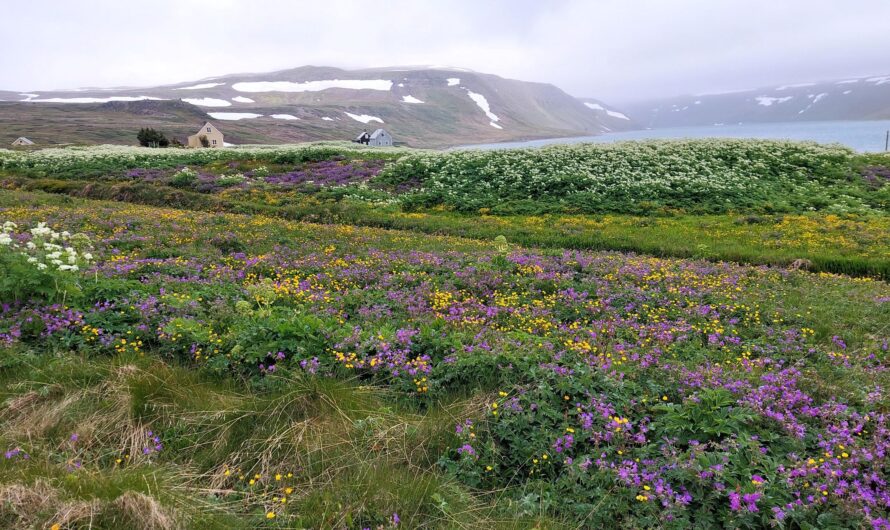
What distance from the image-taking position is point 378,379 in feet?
21.1

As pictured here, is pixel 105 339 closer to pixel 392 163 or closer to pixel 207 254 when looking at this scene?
pixel 207 254

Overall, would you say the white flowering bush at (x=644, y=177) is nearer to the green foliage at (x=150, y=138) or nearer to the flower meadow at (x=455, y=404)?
the flower meadow at (x=455, y=404)

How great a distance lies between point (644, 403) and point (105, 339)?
738 cm

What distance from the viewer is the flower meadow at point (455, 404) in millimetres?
4285

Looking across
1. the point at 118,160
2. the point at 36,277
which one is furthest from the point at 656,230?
the point at 118,160

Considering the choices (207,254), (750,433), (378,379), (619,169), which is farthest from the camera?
(619,169)

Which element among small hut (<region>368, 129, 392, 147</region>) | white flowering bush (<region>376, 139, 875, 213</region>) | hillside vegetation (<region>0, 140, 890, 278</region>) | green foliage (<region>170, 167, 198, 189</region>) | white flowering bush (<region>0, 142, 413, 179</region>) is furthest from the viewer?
small hut (<region>368, 129, 392, 147</region>)

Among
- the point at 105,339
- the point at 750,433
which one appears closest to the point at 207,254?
the point at 105,339

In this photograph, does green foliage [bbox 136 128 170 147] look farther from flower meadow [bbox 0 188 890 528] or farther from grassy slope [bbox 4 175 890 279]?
flower meadow [bbox 0 188 890 528]

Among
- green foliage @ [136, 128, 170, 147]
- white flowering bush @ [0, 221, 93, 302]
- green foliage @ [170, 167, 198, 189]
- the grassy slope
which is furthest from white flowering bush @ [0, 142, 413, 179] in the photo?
green foliage @ [136, 128, 170, 147]

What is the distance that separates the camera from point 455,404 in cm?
573

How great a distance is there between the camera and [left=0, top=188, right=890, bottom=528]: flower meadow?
4285mm

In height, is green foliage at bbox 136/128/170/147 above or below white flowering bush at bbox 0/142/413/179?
above

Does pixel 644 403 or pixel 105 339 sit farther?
pixel 105 339
